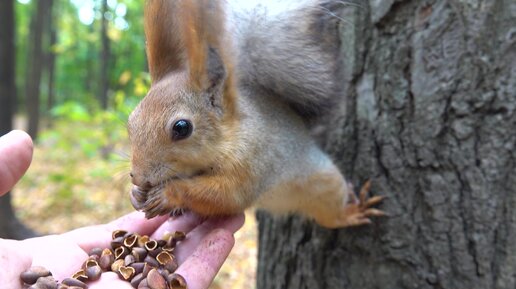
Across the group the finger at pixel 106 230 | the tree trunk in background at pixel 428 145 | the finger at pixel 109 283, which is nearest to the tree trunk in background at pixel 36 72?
the finger at pixel 106 230

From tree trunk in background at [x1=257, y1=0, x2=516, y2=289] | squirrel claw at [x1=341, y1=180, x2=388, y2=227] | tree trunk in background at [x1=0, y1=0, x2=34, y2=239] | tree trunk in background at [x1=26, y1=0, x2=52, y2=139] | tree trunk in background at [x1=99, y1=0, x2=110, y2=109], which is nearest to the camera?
tree trunk in background at [x1=257, y1=0, x2=516, y2=289]

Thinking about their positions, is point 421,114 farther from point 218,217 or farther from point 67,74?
point 67,74

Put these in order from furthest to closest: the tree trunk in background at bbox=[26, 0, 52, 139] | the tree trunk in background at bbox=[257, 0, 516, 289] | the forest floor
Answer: the tree trunk in background at bbox=[26, 0, 52, 139]
the forest floor
the tree trunk in background at bbox=[257, 0, 516, 289]

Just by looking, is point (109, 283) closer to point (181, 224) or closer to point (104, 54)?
point (181, 224)

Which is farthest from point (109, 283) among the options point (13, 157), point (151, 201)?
point (13, 157)

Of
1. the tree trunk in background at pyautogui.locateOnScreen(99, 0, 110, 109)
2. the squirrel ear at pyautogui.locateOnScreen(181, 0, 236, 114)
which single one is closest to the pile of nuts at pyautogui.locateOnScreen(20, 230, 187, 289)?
the squirrel ear at pyautogui.locateOnScreen(181, 0, 236, 114)

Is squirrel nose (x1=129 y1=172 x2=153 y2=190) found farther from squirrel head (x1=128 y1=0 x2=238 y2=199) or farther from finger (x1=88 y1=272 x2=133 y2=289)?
finger (x1=88 y1=272 x2=133 y2=289)

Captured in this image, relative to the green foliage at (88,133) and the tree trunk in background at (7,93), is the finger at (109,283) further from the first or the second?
the tree trunk in background at (7,93)
